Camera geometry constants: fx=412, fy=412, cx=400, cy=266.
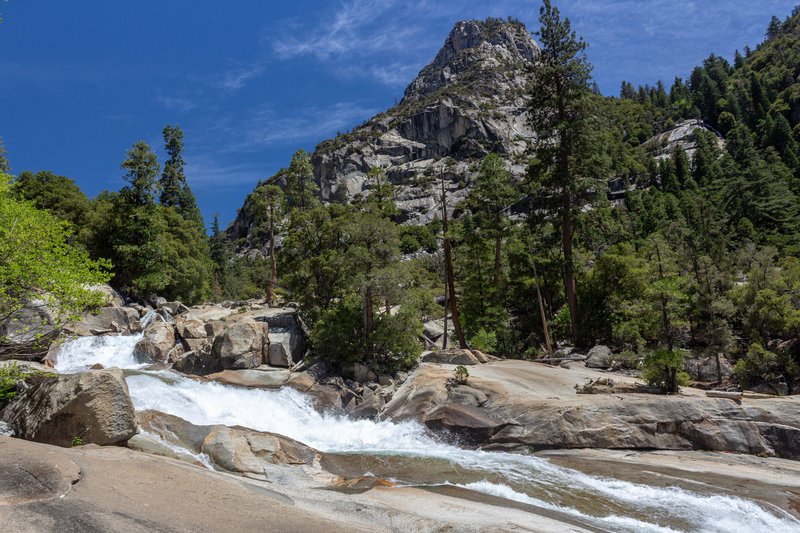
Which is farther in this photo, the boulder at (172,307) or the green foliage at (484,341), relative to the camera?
the boulder at (172,307)

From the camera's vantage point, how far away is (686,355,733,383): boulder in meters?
22.1

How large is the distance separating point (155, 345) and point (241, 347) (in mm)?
6592

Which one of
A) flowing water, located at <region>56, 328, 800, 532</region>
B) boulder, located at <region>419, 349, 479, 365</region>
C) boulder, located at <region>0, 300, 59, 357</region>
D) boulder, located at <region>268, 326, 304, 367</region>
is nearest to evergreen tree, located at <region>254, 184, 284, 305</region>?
boulder, located at <region>268, 326, 304, 367</region>

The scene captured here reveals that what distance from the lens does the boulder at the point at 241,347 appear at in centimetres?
2292

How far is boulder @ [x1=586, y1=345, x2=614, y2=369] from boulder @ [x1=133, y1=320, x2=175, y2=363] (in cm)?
2537

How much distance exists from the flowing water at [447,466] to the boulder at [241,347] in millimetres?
2869

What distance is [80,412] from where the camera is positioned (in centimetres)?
927

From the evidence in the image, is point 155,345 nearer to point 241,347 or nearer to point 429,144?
point 241,347

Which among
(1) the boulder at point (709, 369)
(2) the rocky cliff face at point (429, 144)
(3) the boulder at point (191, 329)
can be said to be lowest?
(1) the boulder at point (709, 369)

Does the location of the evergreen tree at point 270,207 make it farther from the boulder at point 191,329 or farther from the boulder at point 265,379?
the boulder at point 265,379

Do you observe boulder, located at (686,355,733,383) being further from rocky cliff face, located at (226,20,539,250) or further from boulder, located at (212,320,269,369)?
rocky cliff face, located at (226,20,539,250)

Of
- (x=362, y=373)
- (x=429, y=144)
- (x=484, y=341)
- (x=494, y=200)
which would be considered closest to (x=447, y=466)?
(x=362, y=373)

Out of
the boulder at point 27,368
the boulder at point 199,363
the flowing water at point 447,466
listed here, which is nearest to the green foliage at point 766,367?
the flowing water at point 447,466

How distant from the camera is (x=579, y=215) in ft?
92.6
